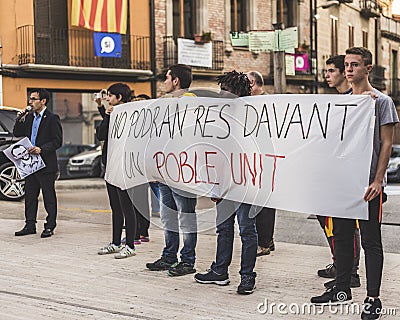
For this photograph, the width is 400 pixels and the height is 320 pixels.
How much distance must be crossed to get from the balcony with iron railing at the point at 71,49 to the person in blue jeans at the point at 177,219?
1556cm

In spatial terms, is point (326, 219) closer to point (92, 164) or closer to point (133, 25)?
point (92, 164)

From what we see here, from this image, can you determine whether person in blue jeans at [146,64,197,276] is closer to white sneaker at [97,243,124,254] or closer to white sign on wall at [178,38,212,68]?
white sneaker at [97,243,124,254]

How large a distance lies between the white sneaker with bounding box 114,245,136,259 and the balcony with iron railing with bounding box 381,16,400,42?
104 feet

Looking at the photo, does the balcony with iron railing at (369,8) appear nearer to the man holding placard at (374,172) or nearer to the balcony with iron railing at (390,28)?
the balcony with iron railing at (390,28)

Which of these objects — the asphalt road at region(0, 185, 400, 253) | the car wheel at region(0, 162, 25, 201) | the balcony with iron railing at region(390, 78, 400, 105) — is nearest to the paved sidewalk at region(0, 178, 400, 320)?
the asphalt road at region(0, 185, 400, 253)

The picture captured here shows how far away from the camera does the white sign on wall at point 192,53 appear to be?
2414 centimetres

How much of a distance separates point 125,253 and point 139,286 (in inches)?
48.8

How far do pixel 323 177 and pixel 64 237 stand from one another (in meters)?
4.36

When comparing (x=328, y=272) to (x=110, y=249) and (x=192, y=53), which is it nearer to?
(x=110, y=249)

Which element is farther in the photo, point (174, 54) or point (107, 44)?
point (174, 54)

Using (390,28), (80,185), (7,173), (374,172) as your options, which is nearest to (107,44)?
(80,185)

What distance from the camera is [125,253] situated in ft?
24.3

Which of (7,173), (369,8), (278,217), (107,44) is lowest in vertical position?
(278,217)

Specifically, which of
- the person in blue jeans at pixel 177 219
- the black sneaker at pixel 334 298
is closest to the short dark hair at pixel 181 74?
the person in blue jeans at pixel 177 219
